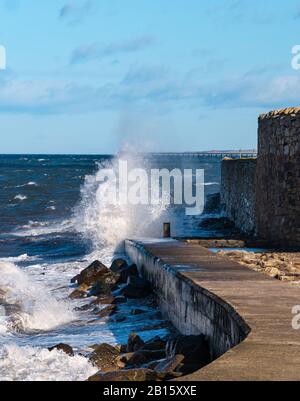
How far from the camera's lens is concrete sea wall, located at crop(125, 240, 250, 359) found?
743 cm

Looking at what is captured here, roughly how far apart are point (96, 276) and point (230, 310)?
7.28m

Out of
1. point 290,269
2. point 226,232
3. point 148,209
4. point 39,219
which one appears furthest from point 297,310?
point 39,219

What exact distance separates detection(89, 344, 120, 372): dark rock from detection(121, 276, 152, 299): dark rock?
381 cm

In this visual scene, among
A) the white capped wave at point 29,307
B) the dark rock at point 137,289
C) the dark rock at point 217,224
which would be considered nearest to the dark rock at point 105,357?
the white capped wave at point 29,307

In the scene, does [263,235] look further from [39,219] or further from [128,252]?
[39,219]

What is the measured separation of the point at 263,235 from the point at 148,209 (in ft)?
37.8

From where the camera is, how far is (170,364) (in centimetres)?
720

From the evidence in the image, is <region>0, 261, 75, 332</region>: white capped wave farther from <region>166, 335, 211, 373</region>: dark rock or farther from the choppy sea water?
<region>166, 335, 211, 373</region>: dark rock

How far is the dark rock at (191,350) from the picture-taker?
7.37 meters

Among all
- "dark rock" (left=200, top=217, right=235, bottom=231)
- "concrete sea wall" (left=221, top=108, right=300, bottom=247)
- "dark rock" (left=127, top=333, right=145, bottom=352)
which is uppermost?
"concrete sea wall" (left=221, top=108, right=300, bottom=247)

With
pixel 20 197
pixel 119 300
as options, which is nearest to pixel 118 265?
pixel 119 300

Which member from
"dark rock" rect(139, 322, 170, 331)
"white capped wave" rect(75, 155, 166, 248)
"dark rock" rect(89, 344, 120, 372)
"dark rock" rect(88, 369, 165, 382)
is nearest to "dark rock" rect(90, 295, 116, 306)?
"dark rock" rect(139, 322, 170, 331)

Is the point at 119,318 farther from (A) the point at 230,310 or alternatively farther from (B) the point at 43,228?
(B) the point at 43,228

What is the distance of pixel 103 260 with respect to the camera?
18.4m
